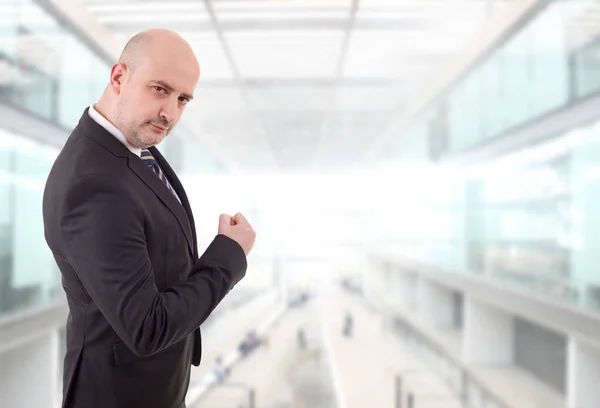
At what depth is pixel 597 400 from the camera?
11.3ft

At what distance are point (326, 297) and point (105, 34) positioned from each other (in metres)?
4.99

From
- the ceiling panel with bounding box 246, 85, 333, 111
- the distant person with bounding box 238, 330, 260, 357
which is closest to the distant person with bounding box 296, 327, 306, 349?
the distant person with bounding box 238, 330, 260, 357

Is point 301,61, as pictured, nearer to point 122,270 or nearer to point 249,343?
point 249,343

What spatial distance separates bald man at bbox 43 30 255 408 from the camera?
29.5 inches

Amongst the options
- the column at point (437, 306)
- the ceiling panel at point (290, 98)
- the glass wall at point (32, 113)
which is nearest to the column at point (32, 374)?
the glass wall at point (32, 113)

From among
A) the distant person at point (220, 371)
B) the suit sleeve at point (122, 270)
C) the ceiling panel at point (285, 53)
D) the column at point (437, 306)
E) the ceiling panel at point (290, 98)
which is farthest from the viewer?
the column at point (437, 306)

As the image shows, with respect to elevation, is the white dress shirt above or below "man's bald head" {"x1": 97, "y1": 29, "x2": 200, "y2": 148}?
below

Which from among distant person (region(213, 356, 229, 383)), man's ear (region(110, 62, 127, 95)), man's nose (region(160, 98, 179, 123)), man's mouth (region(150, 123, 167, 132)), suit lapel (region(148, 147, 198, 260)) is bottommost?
distant person (region(213, 356, 229, 383))

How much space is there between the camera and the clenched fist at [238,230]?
89 cm

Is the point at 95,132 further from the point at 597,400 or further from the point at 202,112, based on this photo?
the point at 202,112

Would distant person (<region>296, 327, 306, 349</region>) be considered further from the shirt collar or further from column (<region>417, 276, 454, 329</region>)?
the shirt collar

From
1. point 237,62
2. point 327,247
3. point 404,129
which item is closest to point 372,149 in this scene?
point 404,129

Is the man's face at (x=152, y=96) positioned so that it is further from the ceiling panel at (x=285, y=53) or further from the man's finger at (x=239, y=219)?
the ceiling panel at (x=285, y=53)

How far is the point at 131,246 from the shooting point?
752 mm
